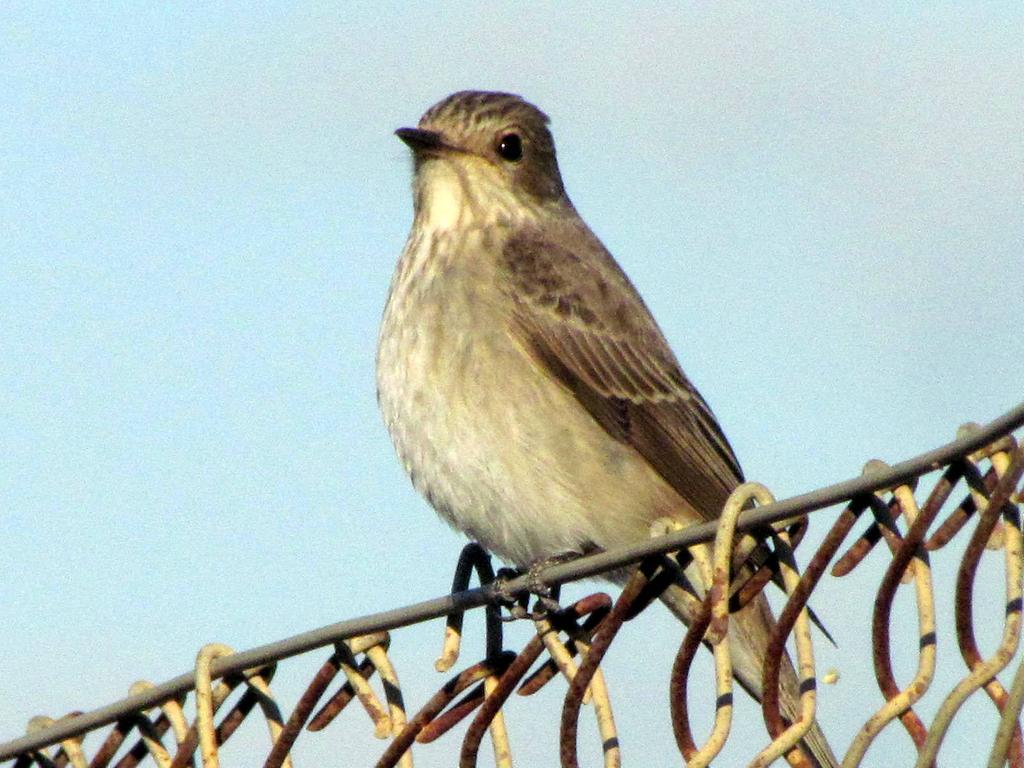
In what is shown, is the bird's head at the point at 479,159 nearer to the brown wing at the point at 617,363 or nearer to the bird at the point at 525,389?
the bird at the point at 525,389

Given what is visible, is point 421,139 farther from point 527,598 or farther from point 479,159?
point 527,598

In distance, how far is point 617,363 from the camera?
→ 26.5ft

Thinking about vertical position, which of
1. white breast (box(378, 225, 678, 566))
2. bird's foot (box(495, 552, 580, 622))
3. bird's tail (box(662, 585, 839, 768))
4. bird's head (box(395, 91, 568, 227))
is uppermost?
bird's head (box(395, 91, 568, 227))

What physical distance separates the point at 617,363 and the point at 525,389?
2.52 feet

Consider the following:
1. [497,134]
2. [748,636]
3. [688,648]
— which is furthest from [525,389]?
[688,648]

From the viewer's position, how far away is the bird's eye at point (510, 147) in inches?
355

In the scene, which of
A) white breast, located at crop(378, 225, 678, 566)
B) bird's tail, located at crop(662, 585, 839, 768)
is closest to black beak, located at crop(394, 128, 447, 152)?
white breast, located at crop(378, 225, 678, 566)

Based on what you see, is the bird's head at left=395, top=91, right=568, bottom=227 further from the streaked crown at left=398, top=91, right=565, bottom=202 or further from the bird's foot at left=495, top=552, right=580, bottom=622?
the bird's foot at left=495, top=552, right=580, bottom=622

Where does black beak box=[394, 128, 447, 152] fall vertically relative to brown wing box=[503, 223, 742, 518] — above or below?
above

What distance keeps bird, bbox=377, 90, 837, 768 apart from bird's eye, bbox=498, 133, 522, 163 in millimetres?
64

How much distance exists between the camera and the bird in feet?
23.7

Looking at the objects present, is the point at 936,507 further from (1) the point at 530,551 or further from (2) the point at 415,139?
(2) the point at 415,139

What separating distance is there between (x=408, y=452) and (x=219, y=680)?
277cm

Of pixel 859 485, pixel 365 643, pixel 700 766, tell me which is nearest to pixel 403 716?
pixel 365 643
